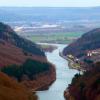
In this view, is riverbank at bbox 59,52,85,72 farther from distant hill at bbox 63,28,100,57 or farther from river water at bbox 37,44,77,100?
distant hill at bbox 63,28,100,57

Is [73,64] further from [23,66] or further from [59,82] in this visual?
[59,82]

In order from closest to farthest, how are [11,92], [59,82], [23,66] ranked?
[11,92], [59,82], [23,66]

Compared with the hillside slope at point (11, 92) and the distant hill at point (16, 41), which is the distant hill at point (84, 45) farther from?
the hillside slope at point (11, 92)

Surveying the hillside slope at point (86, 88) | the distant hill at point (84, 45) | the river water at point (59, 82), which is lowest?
the distant hill at point (84, 45)

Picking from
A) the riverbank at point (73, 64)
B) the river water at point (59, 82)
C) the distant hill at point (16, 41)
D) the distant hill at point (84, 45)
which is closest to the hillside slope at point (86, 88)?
the river water at point (59, 82)

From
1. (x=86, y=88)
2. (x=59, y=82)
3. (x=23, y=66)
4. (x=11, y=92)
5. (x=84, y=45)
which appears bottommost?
(x=84, y=45)

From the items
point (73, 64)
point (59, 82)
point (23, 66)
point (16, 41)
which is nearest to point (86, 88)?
point (59, 82)

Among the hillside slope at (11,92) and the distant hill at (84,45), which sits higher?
the hillside slope at (11,92)

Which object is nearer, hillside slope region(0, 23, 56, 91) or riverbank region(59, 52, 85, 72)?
hillside slope region(0, 23, 56, 91)

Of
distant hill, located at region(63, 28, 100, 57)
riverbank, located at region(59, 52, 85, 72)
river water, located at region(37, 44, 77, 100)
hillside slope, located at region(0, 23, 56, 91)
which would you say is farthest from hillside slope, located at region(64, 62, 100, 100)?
distant hill, located at region(63, 28, 100, 57)
